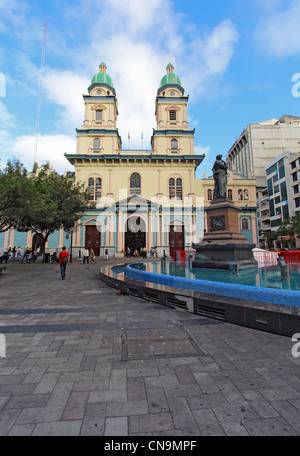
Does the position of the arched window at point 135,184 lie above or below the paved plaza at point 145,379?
above

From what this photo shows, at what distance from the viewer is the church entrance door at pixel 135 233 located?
29.4 m

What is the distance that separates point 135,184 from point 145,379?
30.3 meters

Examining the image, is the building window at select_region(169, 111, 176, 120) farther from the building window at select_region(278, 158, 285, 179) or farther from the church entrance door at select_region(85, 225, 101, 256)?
the building window at select_region(278, 158, 285, 179)

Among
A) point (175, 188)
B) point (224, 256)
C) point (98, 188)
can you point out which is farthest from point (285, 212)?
point (224, 256)

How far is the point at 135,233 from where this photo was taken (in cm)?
3002

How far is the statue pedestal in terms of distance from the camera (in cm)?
909

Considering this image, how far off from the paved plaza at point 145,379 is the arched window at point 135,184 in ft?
90.7

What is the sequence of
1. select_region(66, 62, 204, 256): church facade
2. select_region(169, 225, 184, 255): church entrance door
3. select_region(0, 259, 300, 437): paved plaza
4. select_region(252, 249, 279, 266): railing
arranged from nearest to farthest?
1. select_region(0, 259, 300, 437): paved plaza
2. select_region(252, 249, 279, 266): railing
3. select_region(66, 62, 204, 256): church facade
4. select_region(169, 225, 184, 255): church entrance door

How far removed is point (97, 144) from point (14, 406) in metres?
33.9

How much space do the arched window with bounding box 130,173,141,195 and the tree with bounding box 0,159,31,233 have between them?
19.2 meters

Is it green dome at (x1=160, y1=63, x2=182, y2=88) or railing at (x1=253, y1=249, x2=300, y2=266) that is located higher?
green dome at (x1=160, y1=63, x2=182, y2=88)

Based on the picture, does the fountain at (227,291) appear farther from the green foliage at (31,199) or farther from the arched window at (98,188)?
the arched window at (98,188)

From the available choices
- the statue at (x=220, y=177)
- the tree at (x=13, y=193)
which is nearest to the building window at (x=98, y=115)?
the tree at (x=13, y=193)

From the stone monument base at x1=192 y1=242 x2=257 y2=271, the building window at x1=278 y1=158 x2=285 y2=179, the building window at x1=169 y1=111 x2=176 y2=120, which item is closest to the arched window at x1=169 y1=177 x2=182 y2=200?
the building window at x1=169 y1=111 x2=176 y2=120
